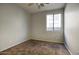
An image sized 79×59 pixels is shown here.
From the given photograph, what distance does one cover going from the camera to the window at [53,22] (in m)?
1.59

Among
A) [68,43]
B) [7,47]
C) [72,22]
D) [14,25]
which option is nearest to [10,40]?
[7,47]

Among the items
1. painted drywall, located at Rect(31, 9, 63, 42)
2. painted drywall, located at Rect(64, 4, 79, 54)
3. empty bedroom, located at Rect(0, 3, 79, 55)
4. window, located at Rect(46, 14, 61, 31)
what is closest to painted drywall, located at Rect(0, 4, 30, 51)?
empty bedroom, located at Rect(0, 3, 79, 55)

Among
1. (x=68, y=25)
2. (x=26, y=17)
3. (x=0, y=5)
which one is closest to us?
(x=0, y=5)

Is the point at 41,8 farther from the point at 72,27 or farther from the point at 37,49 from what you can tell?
the point at 37,49

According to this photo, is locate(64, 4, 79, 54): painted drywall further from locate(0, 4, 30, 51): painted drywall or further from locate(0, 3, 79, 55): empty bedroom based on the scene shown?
locate(0, 4, 30, 51): painted drywall

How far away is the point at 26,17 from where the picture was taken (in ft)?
5.50

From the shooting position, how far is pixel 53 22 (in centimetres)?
161

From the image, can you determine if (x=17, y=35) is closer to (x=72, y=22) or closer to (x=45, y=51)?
(x=45, y=51)

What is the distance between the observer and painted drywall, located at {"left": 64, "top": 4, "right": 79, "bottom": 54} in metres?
1.47

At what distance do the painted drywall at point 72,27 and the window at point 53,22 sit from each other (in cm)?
A: 13

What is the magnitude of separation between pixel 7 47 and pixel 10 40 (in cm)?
14

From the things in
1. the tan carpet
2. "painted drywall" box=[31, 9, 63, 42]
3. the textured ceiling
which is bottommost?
the tan carpet

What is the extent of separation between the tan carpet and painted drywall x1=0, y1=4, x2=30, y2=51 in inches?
3.8
